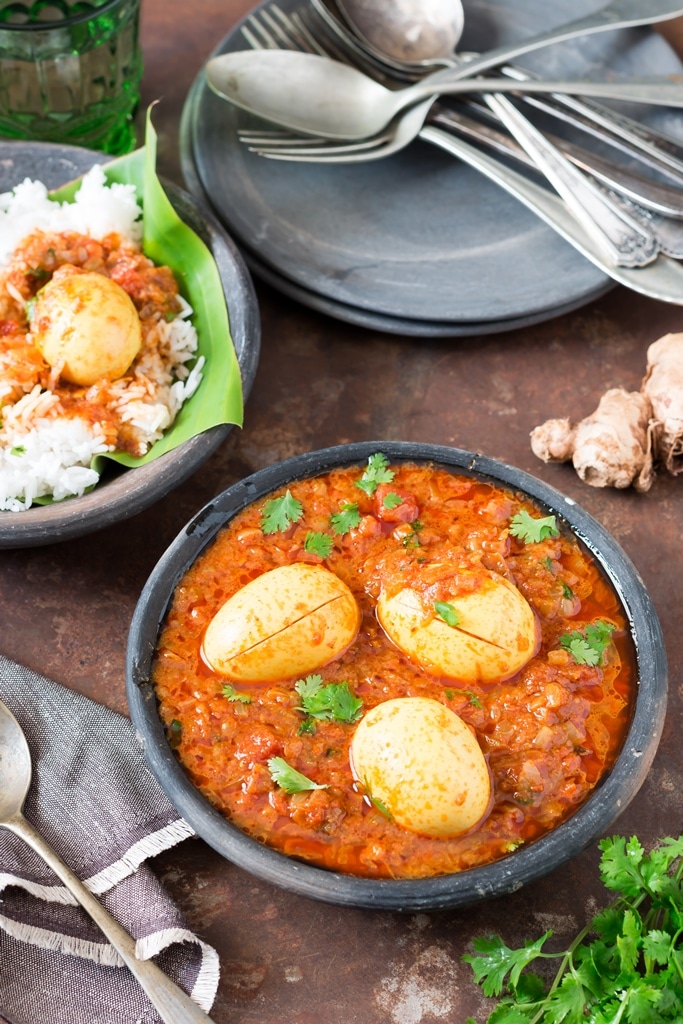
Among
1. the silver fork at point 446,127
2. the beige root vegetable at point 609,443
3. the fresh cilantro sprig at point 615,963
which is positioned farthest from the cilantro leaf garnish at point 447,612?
the silver fork at point 446,127

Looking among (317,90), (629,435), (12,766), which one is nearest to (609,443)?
(629,435)

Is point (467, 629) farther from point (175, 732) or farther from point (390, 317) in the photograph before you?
point (390, 317)

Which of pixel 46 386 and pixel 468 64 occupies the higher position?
pixel 468 64

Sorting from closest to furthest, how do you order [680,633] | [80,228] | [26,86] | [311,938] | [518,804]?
[518,804], [311,938], [680,633], [80,228], [26,86]

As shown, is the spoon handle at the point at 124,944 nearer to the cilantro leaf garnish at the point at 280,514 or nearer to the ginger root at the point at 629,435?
the cilantro leaf garnish at the point at 280,514

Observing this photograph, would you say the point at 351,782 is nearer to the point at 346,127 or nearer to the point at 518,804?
the point at 518,804

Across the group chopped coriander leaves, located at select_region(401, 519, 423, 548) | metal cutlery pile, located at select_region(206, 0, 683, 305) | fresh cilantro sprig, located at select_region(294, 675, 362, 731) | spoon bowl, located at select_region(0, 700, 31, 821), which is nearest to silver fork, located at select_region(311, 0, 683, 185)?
metal cutlery pile, located at select_region(206, 0, 683, 305)

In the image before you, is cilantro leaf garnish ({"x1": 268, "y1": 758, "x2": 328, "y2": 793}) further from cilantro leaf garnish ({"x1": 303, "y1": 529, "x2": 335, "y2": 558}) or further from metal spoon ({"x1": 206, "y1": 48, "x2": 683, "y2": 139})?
metal spoon ({"x1": 206, "y1": 48, "x2": 683, "y2": 139})

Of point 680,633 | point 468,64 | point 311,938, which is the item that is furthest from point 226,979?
point 468,64
